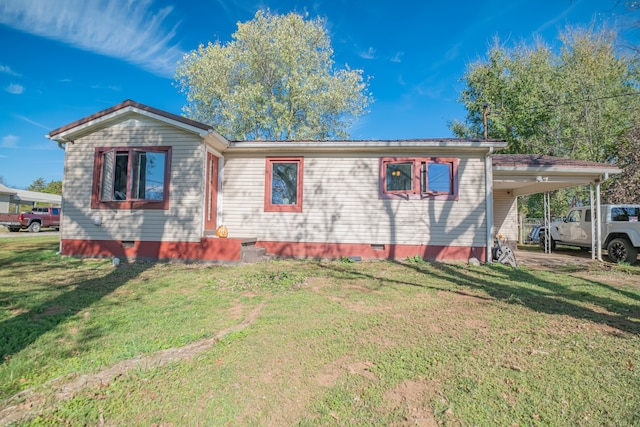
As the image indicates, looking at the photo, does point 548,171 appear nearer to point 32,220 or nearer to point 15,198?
point 32,220

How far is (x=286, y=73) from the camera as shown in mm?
20000

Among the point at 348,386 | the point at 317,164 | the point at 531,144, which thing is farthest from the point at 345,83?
the point at 348,386

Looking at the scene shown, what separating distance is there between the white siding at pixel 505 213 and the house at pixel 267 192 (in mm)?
3177

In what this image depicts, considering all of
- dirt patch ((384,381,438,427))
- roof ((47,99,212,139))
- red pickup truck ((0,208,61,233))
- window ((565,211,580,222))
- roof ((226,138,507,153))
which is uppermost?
roof ((47,99,212,139))

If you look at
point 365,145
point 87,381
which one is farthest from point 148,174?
point 87,381

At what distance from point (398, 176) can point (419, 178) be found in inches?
22.2

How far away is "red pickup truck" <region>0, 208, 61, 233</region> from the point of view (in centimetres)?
2002

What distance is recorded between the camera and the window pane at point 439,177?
8562 mm

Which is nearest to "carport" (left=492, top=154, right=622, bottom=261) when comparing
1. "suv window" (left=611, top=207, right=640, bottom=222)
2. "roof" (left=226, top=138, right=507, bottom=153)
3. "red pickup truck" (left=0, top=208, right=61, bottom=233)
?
"suv window" (left=611, top=207, right=640, bottom=222)

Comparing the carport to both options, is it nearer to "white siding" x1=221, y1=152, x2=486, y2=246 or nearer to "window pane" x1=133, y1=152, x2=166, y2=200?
"white siding" x1=221, y1=152, x2=486, y2=246

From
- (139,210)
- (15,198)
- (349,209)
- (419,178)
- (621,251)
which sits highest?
(15,198)

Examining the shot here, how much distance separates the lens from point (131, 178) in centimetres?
829

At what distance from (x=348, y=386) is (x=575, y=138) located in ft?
69.6

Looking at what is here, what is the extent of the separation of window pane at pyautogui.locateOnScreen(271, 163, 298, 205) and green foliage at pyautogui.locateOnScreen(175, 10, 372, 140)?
10.7 m
